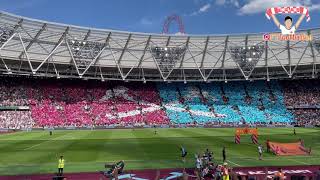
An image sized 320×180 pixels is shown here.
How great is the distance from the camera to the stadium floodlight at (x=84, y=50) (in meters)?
79.2

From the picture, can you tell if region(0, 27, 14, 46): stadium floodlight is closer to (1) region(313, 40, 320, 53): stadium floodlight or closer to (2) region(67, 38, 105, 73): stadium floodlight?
(2) region(67, 38, 105, 73): stadium floodlight

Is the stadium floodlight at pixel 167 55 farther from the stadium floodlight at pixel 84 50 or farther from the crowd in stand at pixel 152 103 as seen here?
the stadium floodlight at pixel 84 50

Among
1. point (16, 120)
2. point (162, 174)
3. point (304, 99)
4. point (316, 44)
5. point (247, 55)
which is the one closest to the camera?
point (162, 174)

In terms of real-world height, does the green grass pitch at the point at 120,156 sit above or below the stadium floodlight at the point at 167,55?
below

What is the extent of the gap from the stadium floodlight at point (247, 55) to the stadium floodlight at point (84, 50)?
91.9 feet

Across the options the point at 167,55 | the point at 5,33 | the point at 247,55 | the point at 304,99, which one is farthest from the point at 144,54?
the point at 304,99

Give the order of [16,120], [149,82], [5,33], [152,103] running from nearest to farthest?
[5,33] < [16,120] < [152,103] < [149,82]

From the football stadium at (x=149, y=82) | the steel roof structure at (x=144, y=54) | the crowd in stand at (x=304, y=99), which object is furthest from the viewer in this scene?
the crowd in stand at (x=304, y=99)

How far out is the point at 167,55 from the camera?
8606 cm

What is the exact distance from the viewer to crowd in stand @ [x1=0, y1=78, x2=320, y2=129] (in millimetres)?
84062

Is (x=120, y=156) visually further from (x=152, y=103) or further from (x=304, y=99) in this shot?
(x=304, y=99)

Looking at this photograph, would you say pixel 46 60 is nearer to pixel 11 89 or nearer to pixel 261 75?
pixel 11 89

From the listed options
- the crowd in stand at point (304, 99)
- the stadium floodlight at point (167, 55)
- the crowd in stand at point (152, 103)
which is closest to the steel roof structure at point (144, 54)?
the stadium floodlight at point (167, 55)

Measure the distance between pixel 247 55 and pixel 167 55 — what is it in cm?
1708
